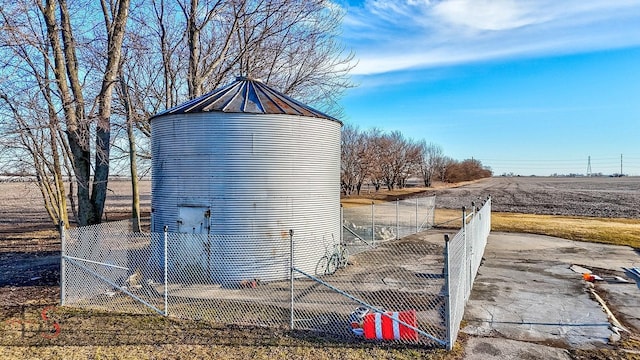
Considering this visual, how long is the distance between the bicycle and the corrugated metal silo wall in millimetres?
342

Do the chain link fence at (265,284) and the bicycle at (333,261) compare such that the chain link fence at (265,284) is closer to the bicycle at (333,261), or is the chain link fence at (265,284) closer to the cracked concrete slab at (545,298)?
the bicycle at (333,261)

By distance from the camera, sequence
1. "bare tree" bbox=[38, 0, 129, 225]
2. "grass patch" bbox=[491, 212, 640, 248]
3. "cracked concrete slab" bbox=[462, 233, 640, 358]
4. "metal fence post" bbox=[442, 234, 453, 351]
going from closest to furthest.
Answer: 1. "metal fence post" bbox=[442, 234, 453, 351]
2. "cracked concrete slab" bbox=[462, 233, 640, 358]
3. "bare tree" bbox=[38, 0, 129, 225]
4. "grass patch" bbox=[491, 212, 640, 248]

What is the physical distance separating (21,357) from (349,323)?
16.6 ft

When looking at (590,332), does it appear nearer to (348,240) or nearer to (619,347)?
(619,347)

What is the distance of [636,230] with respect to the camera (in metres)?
21.0

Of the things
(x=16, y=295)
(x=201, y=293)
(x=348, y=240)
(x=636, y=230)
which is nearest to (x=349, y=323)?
(x=201, y=293)

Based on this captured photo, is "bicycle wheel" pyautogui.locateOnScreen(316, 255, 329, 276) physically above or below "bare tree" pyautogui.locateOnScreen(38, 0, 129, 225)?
below

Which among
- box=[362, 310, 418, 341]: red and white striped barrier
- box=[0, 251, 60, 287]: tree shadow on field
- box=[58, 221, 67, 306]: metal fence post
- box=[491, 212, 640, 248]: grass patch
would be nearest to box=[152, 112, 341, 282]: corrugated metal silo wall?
box=[58, 221, 67, 306]: metal fence post

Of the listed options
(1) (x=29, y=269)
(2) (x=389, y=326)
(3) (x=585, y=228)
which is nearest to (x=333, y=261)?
(2) (x=389, y=326)

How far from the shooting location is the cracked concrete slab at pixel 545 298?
23.5 feet

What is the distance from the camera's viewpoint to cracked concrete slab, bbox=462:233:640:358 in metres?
7.18

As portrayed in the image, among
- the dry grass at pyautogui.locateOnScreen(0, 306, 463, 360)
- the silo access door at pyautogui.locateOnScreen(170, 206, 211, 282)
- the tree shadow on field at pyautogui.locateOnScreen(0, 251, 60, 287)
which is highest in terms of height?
the silo access door at pyautogui.locateOnScreen(170, 206, 211, 282)

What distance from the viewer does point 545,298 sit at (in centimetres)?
928

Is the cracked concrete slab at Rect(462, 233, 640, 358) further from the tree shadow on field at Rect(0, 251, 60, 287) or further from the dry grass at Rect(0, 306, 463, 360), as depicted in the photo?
the tree shadow on field at Rect(0, 251, 60, 287)
